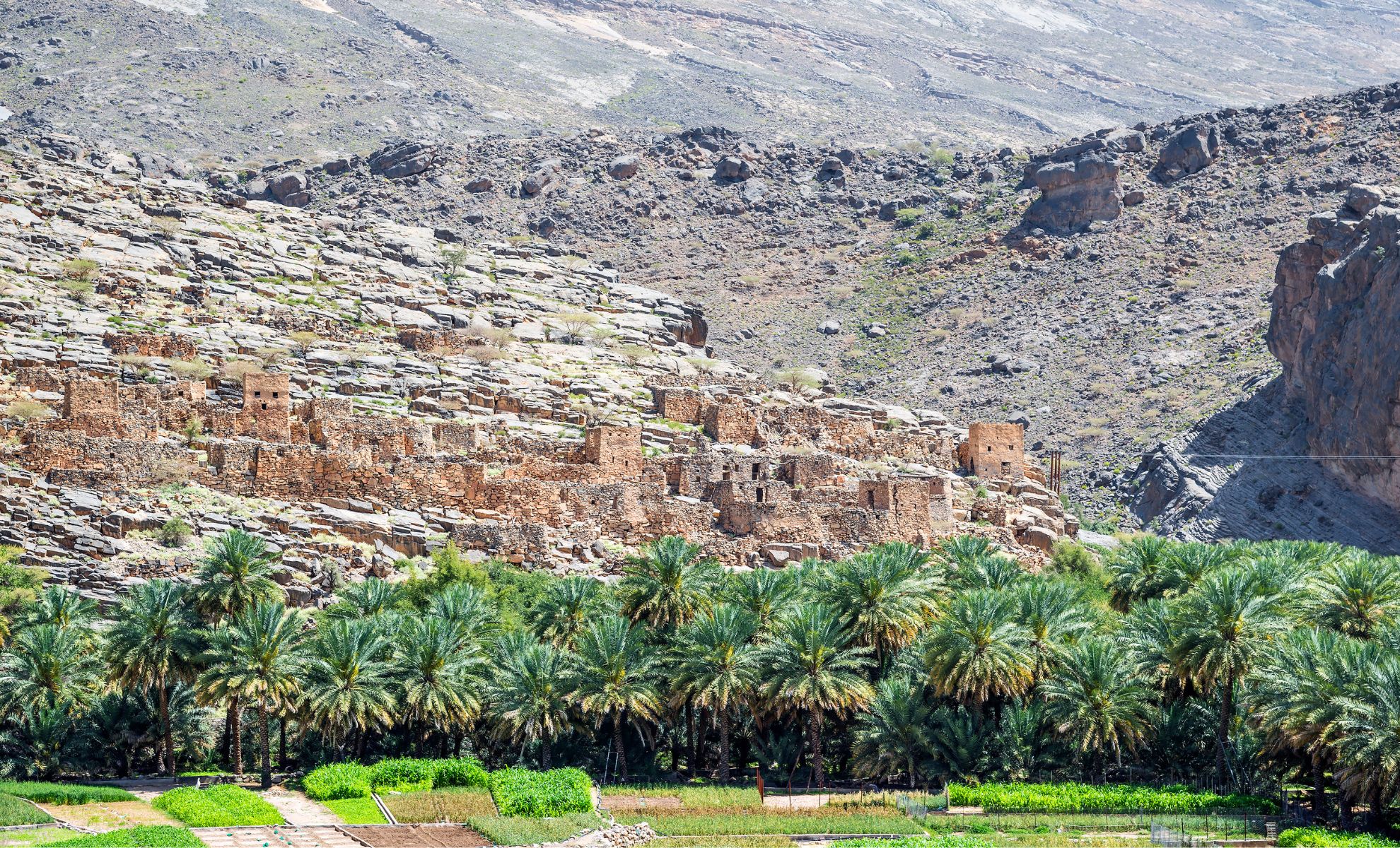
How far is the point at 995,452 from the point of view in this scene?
76.2 meters

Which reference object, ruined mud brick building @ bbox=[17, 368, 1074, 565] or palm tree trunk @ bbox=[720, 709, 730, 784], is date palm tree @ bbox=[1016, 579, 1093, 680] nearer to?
palm tree trunk @ bbox=[720, 709, 730, 784]

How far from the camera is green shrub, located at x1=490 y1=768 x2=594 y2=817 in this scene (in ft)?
147

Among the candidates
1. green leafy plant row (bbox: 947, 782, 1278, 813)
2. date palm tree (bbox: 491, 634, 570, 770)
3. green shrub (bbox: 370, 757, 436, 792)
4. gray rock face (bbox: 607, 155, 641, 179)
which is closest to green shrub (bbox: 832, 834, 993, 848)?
green leafy plant row (bbox: 947, 782, 1278, 813)

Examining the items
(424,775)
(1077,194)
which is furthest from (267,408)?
(1077,194)

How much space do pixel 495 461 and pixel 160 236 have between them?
35.2 metres

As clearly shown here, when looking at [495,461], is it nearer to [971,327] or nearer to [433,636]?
[433,636]

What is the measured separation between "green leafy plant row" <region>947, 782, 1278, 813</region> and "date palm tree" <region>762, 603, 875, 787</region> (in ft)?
12.5

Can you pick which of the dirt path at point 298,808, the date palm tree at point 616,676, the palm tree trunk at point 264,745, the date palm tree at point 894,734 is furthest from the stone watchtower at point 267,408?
the date palm tree at point 894,734

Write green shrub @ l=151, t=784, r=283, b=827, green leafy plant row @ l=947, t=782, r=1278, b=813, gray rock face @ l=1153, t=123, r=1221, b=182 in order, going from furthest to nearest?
gray rock face @ l=1153, t=123, r=1221, b=182
green leafy plant row @ l=947, t=782, r=1278, b=813
green shrub @ l=151, t=784, r=283, b=827

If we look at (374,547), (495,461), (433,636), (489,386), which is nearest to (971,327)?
(489,386)

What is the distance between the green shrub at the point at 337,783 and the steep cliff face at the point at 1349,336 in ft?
179

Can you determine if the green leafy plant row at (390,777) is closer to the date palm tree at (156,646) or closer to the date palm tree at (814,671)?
the date palm tree at (156,646)

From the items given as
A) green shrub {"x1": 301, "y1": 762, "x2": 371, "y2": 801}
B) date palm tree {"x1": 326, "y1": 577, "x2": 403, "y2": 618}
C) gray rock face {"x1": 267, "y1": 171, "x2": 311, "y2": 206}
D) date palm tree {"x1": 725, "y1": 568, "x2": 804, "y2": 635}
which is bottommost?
green shrub {"x1": 301, "y1": 762, "x2": 371, "y2": 801}

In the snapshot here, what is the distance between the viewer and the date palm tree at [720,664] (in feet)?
158
